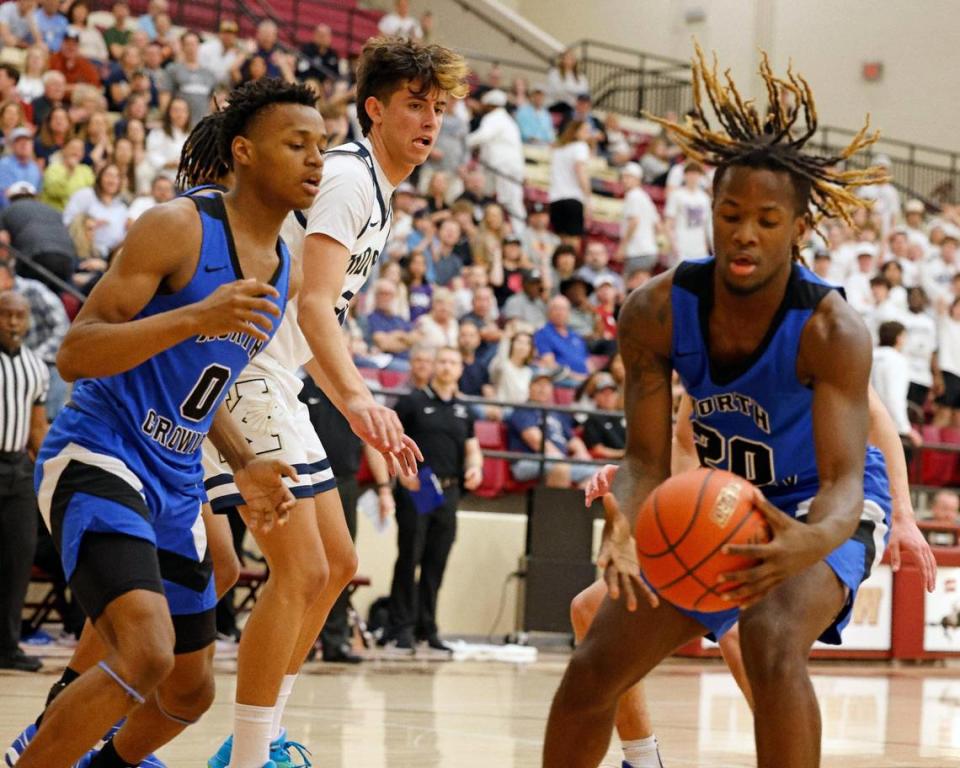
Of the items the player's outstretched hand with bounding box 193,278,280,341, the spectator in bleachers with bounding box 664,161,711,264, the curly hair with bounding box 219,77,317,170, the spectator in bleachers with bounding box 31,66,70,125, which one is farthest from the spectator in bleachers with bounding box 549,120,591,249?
the player's outstretched hand with bounding box 193,278,280,341

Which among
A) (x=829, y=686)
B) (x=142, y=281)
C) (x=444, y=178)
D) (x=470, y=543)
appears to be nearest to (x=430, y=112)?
(x=142, y=281)

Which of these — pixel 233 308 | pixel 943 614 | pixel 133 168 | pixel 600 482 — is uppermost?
pixel 133 168

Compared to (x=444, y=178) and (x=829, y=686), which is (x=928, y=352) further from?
(x=829, y=686)

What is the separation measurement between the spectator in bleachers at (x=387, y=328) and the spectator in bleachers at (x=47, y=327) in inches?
117

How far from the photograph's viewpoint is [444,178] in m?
15.5

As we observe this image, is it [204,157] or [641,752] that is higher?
[204,157]

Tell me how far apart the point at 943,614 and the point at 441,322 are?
485 cm

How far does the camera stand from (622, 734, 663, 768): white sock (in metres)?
4.89

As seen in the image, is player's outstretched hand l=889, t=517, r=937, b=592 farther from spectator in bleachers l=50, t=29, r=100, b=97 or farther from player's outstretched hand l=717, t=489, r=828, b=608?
spectator in bleachers l=50, t=29, r=100, b=97

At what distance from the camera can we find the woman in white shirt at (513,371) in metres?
12.5

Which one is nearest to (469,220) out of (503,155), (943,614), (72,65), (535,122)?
(503,155)

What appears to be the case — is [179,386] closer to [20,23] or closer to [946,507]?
[946,507]

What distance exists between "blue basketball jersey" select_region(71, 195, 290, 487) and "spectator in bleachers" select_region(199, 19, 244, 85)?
11915mm

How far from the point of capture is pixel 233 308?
3.56 m
